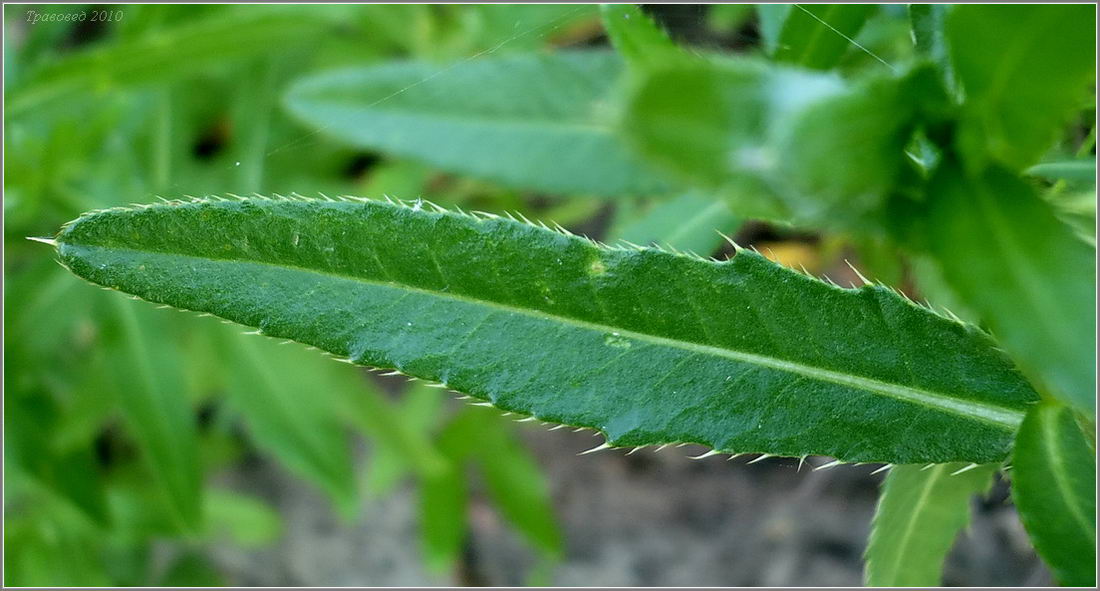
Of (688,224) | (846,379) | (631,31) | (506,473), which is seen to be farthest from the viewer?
(506,473)

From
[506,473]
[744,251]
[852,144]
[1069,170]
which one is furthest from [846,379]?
[506,473]

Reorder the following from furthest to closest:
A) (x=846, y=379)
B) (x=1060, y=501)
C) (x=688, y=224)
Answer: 1. (x=688, y=224)
2. (x=846, y=379)
3. (x=1060, y=501)

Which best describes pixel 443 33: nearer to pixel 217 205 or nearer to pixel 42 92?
pixel 42 92

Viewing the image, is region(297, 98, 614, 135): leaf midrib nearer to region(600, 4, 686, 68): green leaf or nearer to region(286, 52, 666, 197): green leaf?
region(286, 52, 666, 197): green leaf

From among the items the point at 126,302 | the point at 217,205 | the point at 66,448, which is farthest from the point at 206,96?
the point at 217,205

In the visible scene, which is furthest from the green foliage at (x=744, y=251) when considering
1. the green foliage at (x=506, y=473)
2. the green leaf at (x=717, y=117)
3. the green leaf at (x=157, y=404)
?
the green foliage at (x=506, y=473)

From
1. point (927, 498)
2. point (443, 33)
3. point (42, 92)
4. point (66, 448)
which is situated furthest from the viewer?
point (443, 33)

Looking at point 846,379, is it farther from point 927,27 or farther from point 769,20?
point 769,20

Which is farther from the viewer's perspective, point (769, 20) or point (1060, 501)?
point (769, 20)
